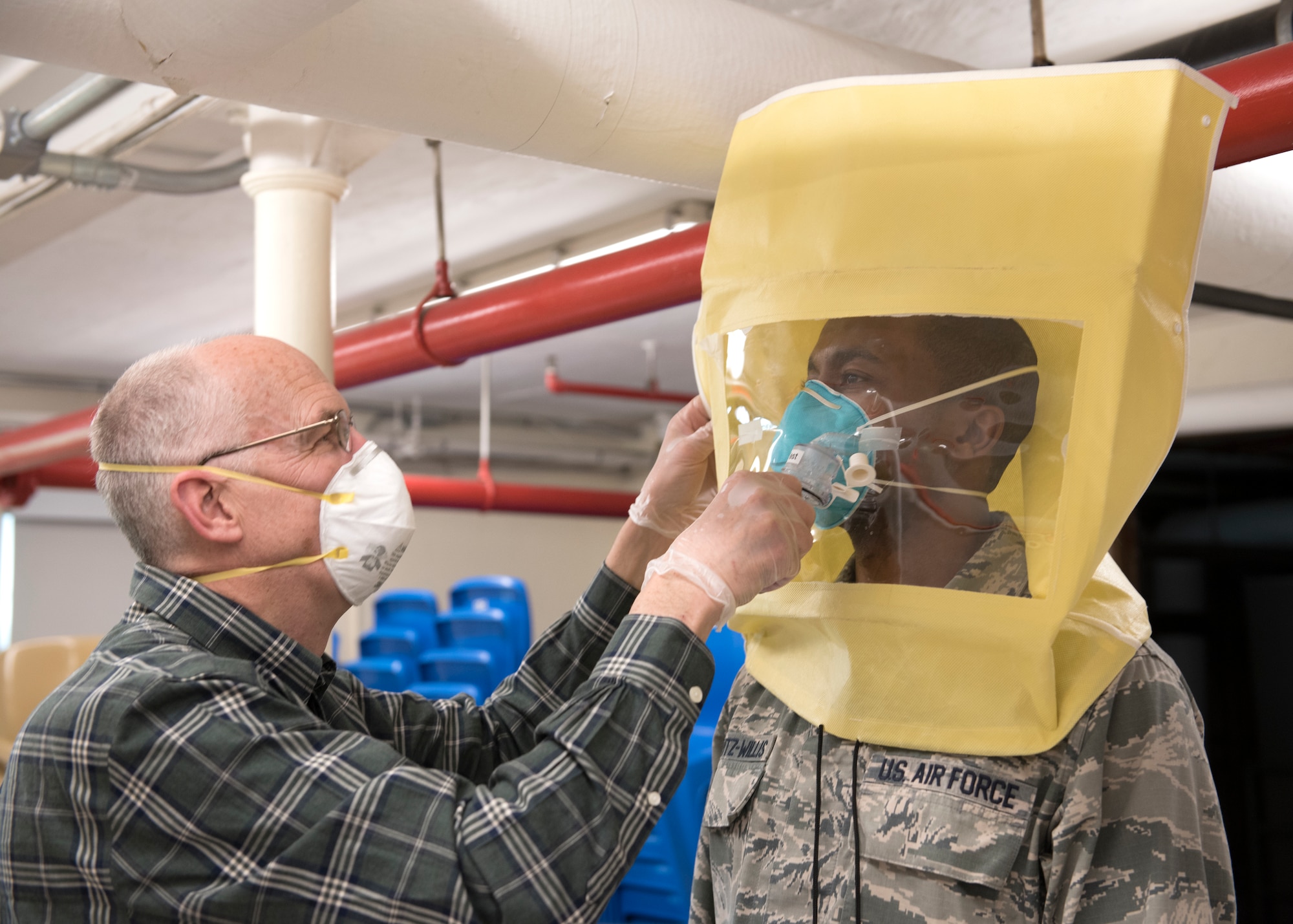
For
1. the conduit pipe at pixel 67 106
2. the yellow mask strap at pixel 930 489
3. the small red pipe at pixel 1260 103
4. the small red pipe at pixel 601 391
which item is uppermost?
the conduit pipe at pixel 67 106

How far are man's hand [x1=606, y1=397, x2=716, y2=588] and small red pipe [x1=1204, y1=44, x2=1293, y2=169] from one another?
0.93 meters

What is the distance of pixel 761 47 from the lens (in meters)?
2.03

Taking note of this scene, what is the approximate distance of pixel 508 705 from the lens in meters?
1.75

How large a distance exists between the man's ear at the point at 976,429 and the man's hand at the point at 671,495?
Answer: 437mm

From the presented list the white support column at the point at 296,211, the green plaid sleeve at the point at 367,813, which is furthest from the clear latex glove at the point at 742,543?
the white support column at the point at 296,211

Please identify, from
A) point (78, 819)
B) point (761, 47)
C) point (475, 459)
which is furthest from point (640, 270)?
point (475, 459)

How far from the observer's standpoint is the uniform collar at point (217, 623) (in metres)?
1.39

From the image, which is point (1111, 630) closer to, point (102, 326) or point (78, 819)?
point (78, 819)

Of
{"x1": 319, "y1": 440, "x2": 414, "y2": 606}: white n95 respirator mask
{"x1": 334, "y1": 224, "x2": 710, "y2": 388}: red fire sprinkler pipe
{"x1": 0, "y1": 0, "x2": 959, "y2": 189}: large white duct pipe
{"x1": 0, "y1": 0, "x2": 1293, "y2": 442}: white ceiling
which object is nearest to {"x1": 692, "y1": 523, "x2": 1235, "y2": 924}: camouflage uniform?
{"x1": 319, "y1": 440, "x2": 414, "y2": 606}: white n95 respirator mask

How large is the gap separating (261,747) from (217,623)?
25cm

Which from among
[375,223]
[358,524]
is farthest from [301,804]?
[375,223]

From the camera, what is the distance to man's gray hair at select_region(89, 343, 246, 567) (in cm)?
143

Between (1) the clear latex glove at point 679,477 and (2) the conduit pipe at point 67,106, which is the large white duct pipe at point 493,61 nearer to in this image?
(1) the clear latex glove at point 679,477

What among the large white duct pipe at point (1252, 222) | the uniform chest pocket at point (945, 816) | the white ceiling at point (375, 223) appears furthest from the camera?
the white ceiling at point (375, 223)
